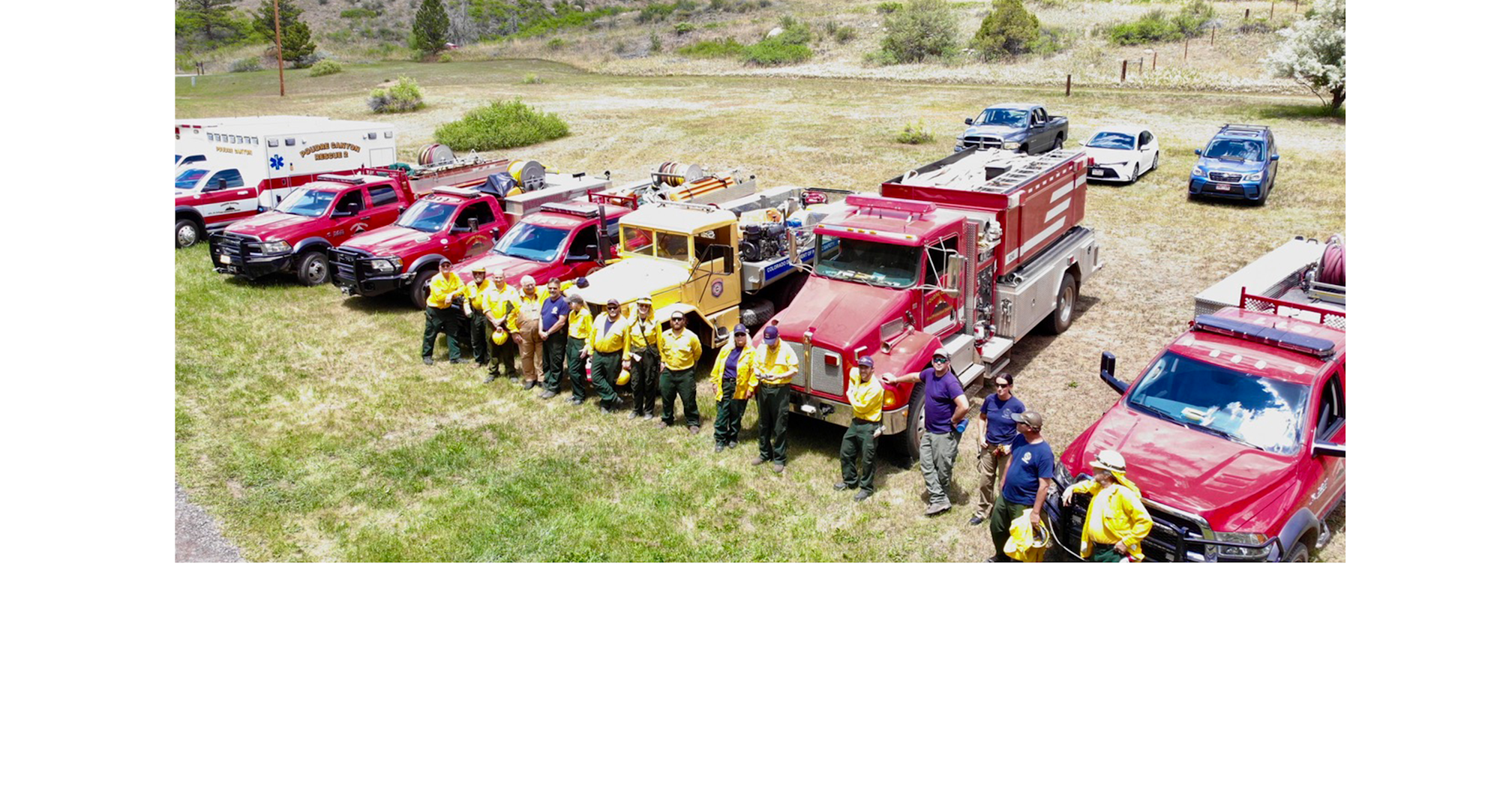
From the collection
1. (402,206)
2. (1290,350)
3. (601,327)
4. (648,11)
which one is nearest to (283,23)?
(648,11)

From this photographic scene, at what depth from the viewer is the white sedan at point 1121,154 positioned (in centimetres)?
2370

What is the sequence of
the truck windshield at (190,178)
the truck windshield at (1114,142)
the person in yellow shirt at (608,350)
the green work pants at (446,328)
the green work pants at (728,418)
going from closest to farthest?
the green work pants at (728,418)
the person in yellow shirt at (608,350)
the green work pants at (446,328)
the truck windshield at (190,178)
the truck windshield at (1114,142)

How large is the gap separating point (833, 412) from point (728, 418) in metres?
1.18

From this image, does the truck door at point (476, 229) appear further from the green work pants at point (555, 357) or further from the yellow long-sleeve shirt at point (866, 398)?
the yellow long-sleeve shirt at point (866, 398)

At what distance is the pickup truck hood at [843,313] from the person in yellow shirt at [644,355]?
Answer: 5.16 feet

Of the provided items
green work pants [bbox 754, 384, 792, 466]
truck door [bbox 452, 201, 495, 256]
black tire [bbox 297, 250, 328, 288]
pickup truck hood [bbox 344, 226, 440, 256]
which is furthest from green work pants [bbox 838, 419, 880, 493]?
black tire [bbox 297, 250, 328, 288]

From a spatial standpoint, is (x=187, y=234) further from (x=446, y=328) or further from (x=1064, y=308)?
(x=1064, y=308)

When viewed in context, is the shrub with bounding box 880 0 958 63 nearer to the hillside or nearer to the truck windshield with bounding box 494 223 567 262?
the hillside

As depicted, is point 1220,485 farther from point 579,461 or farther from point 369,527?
point 369,527

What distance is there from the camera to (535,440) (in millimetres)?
11352

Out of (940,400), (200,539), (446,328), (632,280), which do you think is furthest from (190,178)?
(940,400)

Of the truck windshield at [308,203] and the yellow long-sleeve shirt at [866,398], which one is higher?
the truck windshield at [308,203]

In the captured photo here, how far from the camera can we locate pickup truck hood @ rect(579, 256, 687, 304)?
1248cm

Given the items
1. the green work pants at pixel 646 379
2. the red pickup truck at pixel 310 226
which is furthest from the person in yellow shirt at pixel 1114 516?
the red pickup truck at pixel 310 226
